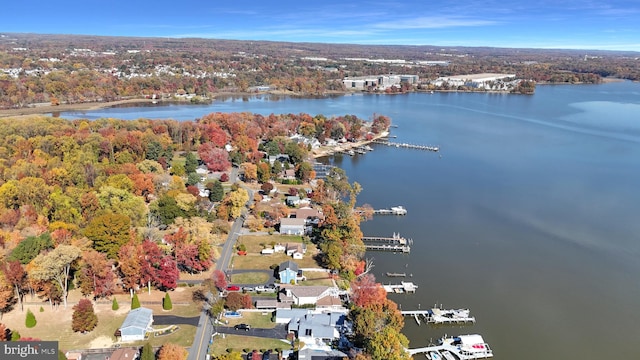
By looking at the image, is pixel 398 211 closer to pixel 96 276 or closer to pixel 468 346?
pixel 468 346

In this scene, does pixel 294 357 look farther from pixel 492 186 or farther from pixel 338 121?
pixel 338 121

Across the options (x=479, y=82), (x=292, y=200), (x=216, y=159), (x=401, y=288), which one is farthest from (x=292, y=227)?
(x=479, y=82)

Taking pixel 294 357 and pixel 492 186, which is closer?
pixel 294 357

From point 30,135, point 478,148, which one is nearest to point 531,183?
point 478,148

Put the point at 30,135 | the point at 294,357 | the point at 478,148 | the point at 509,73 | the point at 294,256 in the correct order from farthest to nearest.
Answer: the point at 509,73, the point at 478,148, the point at 30,135, the point at 294,256, the point at 294,357

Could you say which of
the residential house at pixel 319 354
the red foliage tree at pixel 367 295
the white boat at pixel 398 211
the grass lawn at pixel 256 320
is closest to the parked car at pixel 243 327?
the grass lawn at pixel 256 320
